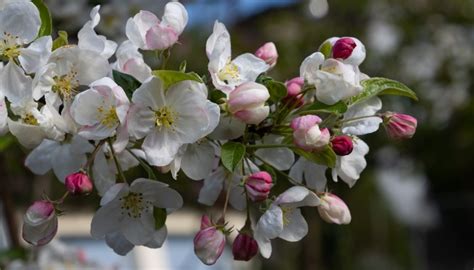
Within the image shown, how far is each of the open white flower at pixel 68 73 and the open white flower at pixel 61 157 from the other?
0.07m

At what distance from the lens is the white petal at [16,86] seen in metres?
0.84

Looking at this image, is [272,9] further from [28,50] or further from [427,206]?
[28,50]

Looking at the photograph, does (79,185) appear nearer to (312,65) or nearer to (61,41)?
(61,41)

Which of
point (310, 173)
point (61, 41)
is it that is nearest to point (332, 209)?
point (310, 173)

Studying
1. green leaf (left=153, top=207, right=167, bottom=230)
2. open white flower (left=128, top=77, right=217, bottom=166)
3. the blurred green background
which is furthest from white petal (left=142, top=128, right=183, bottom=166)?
the blurred green background

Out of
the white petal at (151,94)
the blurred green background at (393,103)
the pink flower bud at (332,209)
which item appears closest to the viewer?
the white petal at (151,94)

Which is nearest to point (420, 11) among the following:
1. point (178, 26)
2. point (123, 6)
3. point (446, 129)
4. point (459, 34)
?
point (459, 34)

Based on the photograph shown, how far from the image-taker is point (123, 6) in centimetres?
190

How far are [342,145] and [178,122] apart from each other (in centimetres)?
17

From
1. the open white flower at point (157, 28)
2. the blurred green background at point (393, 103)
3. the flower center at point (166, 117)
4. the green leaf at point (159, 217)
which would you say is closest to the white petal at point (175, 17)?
the open white flower at point (157, 28)

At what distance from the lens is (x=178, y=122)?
33.7 inches

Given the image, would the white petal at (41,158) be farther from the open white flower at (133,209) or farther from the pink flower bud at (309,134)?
the pink flower bud at (309,134)

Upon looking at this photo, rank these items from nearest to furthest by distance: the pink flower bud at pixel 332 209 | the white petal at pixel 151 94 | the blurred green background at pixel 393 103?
1. the white petal at pixel 151 94
2. the pink flower bud at pixel 332 209
3. the blurred green background at pixel 393 103

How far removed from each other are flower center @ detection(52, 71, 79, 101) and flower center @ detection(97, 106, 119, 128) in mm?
54
